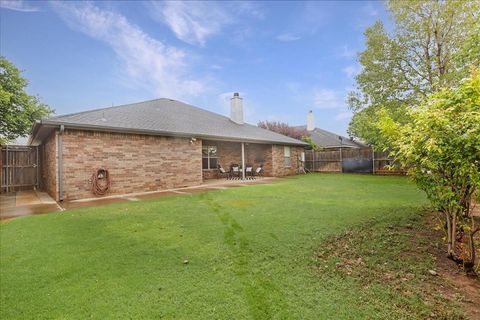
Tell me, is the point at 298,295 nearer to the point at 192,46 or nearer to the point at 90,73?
the point at 192,46

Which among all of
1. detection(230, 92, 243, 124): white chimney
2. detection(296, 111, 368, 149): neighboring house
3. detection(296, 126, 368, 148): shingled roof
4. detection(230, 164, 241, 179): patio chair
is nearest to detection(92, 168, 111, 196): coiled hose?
detection(230, 164, 241, 179): patio chair

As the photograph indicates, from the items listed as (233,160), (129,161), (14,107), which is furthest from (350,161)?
(14,107)

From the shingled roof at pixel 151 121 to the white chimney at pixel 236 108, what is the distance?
2.71 feet

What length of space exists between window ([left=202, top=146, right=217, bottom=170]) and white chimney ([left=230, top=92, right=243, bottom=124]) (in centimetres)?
350

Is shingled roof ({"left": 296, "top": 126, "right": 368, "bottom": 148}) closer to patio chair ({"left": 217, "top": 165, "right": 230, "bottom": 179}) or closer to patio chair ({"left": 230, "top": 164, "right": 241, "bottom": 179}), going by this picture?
patio chair ({"left": 230, "top": 164, "right": 241, "bottom": 179})

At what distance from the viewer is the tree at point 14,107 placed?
19.4 metres

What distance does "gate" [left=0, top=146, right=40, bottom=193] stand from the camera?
12914 mm

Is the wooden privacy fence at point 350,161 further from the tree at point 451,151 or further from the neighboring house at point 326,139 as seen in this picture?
the tree at point 451,151

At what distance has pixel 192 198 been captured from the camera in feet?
28.4

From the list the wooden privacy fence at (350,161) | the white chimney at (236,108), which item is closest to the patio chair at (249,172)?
the white chimney at (236,108)

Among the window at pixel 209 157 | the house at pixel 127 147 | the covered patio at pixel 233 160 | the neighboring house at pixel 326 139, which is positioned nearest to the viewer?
the house at pixel 127 147

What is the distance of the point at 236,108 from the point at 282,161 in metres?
5.34

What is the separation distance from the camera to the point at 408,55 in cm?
1530

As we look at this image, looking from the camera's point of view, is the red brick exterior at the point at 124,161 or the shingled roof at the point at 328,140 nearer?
the red brick exterior at the point at 124,161
